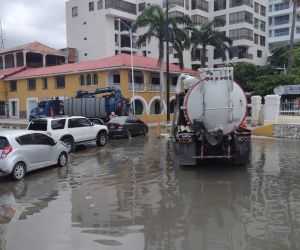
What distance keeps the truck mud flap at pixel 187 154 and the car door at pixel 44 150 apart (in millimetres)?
4407

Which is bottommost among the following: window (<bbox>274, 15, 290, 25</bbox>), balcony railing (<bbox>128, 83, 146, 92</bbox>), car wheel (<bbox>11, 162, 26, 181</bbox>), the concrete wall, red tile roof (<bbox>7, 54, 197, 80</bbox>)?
car wheel (<bbox>11, 162, 26, 181</bbox>)

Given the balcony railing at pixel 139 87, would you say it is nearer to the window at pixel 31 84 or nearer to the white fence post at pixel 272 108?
the window at pixel 31 84

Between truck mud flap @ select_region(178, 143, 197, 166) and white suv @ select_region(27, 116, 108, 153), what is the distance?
668 cm

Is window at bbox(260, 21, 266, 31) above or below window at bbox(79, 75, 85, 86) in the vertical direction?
above

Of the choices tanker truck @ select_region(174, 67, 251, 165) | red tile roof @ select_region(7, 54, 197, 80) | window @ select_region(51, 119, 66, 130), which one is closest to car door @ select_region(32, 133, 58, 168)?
window @ select_region(51, 119, 66, 130)

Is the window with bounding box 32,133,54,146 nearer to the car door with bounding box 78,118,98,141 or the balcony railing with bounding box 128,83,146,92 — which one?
the car door with bounding box 78,118,98,141

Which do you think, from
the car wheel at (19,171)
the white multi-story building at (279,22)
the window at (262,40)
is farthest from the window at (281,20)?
the car wheel at (19,171)

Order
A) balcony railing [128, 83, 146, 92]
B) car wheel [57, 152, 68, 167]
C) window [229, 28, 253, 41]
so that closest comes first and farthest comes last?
car wheel [57, 152, 68, 167] < balcony railing [128, 83, 146, 92] < window [229, 28, 253, 41]

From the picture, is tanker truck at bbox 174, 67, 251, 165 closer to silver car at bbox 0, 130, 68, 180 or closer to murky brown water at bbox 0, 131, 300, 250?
murky brown water at bbox 0, 131, 300, 250

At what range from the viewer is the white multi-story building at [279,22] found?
7969 cm

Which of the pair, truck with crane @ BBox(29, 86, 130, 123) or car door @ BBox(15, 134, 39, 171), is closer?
car door @ BBox(15, 134, 39, 171)

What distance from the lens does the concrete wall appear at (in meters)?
22.4

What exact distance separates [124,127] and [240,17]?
177 feet

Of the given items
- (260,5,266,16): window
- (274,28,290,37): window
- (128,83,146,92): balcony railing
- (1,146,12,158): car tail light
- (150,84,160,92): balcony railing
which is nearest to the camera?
(1,146,12,158): car tail light
